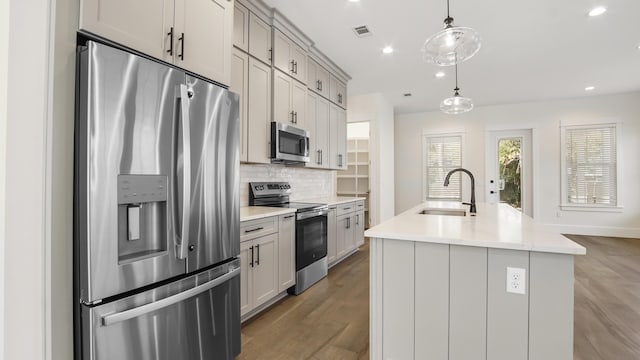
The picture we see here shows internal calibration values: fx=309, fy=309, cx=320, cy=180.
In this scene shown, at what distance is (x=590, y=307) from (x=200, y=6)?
12.9ft

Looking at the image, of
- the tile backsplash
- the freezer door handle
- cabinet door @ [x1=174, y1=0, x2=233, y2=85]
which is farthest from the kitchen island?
the tile backsplash

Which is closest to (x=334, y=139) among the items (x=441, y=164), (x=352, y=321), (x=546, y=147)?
(x=352, y=321)

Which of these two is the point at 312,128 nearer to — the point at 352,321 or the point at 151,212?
the point at 352,321

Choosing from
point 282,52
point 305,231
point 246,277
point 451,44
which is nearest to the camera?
point 451,44

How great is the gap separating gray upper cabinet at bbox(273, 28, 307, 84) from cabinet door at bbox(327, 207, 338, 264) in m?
1.66

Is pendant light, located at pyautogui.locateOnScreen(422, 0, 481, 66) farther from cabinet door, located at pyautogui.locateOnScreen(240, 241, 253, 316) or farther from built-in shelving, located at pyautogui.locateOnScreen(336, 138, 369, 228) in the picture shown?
built-in shelving, located at pyautogui.locateOnScreen(336, 138, 369, 228)

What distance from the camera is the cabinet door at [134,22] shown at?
50.7 inches

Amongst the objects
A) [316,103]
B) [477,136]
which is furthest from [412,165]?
[316,103]

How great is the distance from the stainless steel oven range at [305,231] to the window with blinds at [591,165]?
5810 millimetres

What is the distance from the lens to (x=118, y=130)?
129 centimetres

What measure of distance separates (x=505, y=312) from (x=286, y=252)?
1.82 m

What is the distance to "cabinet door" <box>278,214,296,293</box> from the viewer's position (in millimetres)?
2754

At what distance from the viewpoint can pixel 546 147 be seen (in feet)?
21.4

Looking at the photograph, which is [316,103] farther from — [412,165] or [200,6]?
[412,165]
